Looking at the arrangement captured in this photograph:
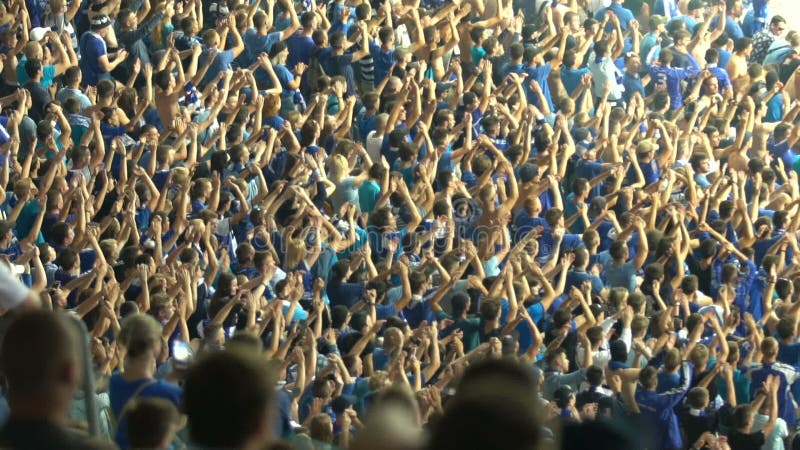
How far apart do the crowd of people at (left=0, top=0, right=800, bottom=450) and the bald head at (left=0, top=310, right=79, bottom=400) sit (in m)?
5.91

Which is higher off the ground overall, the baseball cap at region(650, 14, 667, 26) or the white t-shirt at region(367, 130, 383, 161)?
the white t-shirt at region(367, 130, 383, 161)

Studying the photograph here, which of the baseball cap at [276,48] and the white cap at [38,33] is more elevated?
the white cap at [38,33]

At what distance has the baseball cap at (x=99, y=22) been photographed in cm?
1764

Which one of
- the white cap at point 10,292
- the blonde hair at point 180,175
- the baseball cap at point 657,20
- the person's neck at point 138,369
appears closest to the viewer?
the white cap at point 10,292

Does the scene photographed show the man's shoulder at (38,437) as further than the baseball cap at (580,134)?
No

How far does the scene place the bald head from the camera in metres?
4.85

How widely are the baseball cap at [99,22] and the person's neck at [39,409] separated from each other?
13.1m

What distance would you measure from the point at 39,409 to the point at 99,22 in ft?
43.0

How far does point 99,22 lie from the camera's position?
57.9ft

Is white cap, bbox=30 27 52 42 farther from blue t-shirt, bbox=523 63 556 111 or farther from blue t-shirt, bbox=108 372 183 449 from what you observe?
blue t-shirt, bbox=108 372 183 449

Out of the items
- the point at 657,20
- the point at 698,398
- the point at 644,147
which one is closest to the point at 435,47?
the point at 657,20

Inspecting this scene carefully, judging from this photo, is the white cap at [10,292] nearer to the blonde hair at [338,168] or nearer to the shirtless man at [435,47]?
the blonde hair at [338,168]

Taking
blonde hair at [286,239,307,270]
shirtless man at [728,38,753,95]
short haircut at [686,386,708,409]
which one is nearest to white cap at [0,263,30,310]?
short haircut at [686,386,708,409]

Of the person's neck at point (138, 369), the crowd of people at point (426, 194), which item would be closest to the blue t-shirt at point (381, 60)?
the crowd of people at point (426, 194)
